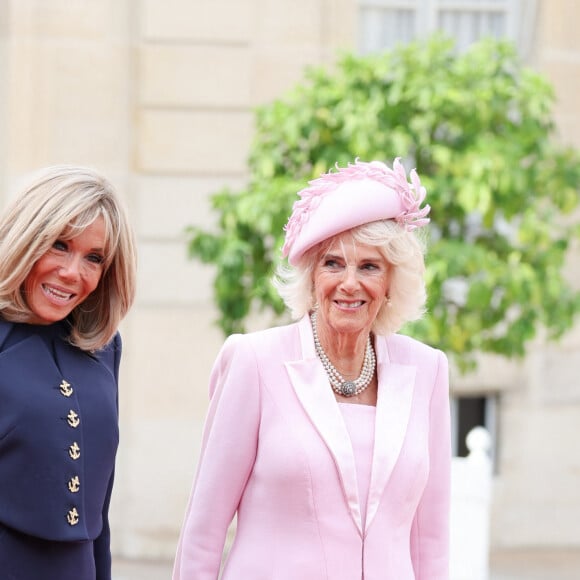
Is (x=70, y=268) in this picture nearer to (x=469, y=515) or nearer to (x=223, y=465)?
(x=223, y=465)

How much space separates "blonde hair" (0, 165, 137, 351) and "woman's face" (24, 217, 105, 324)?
0.02 meters

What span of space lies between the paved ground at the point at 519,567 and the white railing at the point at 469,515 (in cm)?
165

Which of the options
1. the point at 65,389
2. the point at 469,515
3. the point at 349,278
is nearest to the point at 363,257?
the point at 349,278

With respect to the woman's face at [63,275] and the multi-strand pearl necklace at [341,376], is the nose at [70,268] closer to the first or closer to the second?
the woman's face at [63,275]

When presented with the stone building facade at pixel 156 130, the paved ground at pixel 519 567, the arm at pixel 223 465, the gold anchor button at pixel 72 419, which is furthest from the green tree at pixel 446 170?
the gold anchor button at pixel 72 419

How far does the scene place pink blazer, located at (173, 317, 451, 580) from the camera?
385 centimetres

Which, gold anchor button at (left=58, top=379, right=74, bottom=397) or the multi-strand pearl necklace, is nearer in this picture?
gold anchor button at (left=58, top=379, right=74, bottom=397)

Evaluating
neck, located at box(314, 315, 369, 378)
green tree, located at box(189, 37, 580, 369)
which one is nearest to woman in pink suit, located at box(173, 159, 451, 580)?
neck, located at box(314, 315, 369, 378)

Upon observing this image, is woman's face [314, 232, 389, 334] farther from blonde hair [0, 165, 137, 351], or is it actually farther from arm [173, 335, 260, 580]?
blonde hair [0, 165, 137, 351]

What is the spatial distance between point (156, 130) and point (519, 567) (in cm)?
396

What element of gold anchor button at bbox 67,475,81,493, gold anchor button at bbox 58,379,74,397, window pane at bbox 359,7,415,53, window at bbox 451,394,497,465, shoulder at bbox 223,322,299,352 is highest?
window pane at bbox 359,7,415,53

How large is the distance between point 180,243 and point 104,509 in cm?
592

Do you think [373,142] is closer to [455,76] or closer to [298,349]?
[455,76]

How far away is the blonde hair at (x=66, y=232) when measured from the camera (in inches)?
150
